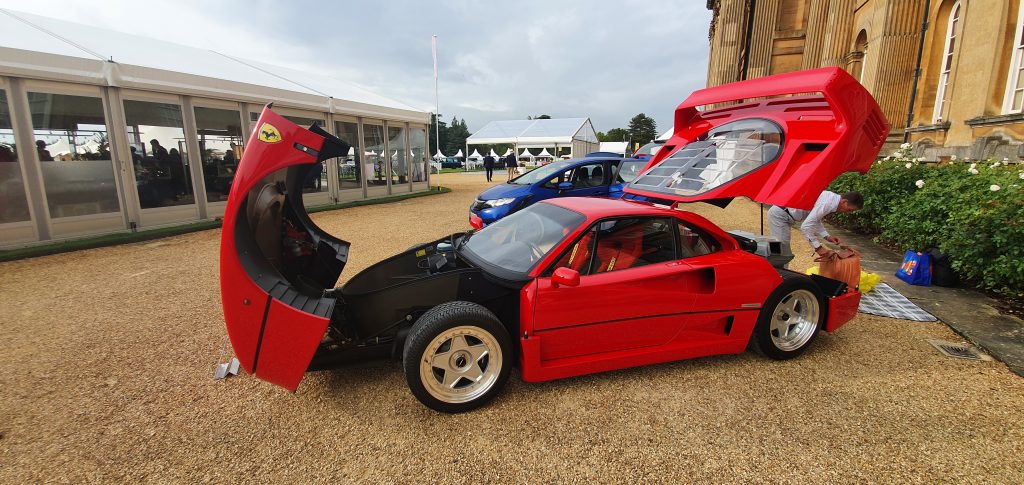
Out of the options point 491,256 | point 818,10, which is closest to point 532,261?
point 491,256

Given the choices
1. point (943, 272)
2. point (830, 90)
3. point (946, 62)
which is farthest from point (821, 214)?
point (946, 62)

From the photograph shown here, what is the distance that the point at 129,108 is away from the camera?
27.3 ft

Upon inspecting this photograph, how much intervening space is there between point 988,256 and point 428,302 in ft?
19.4

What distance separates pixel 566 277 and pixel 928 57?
1394 centimetres

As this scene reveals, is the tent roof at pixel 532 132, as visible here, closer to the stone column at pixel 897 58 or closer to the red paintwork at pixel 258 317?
the stone column at pixel 897 58

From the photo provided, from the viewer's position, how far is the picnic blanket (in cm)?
430

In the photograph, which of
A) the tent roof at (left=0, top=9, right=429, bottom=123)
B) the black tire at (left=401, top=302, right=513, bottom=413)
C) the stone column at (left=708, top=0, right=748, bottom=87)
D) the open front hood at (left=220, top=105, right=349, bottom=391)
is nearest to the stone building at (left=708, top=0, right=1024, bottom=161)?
the stone column at (left=708, top=0, right=748, bottom=87)

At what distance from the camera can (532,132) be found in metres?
39.2

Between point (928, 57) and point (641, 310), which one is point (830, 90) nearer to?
point (641, 310)

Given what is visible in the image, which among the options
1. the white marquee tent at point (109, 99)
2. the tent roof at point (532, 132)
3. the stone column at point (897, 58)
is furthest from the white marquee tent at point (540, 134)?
the white marquee tent at point (109, 99)

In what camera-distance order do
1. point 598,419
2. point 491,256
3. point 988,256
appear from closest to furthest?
point 598,419, point 491,256, point 988,256

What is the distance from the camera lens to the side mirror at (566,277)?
2623 mm

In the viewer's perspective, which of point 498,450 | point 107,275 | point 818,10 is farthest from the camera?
point 818,10

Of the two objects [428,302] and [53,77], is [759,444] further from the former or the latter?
[53,77]
